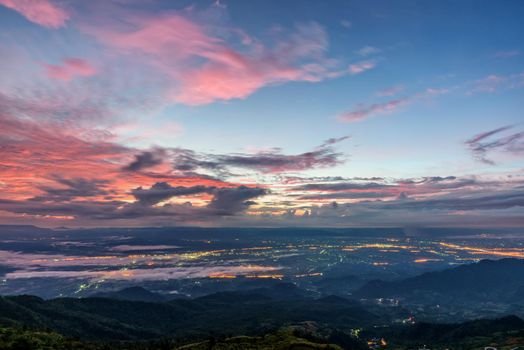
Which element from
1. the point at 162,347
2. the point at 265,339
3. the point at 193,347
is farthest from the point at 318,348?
the point at 162,347

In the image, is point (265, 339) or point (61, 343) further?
point (265, 339)

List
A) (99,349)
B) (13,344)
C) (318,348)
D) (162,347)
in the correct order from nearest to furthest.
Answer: (13,344), (318,348), (99,349), (162,347)

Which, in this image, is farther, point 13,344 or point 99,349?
point 99,349

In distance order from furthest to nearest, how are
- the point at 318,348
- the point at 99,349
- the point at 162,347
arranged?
the point at 162,347, the point at 99,349, the point at 318,348

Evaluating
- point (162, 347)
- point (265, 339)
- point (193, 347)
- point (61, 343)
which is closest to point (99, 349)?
point (61, 343)

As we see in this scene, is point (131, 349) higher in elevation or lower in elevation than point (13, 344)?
lower

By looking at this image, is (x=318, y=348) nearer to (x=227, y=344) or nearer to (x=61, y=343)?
(x=227, y=344)

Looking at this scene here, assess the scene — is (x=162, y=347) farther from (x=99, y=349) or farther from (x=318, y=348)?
(x=318, y=348)

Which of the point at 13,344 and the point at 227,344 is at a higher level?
the point at 13,344

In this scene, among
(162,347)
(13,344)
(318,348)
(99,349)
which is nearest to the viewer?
(13,344)
